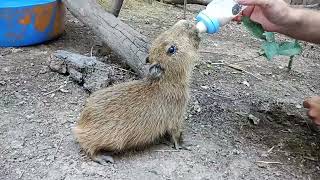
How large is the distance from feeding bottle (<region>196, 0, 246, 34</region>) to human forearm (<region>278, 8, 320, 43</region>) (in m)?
0.27

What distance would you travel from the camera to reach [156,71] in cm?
231

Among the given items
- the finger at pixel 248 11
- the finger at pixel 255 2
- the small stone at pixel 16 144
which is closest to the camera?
the finger at pixel 255 2

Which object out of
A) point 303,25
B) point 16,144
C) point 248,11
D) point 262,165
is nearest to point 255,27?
point 248,11

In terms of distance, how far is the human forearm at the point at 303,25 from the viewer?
7.55 ft

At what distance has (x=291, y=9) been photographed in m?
2.28

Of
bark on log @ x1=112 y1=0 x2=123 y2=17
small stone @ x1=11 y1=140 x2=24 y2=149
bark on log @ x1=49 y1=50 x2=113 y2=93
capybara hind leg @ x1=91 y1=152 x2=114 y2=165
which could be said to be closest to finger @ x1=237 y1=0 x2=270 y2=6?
capybara hind leg @ x1=91 y1=152 x2=114 y2=165

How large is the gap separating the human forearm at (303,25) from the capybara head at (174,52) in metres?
0.44

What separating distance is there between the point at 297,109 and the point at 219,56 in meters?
0.97

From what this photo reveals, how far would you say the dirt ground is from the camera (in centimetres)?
224

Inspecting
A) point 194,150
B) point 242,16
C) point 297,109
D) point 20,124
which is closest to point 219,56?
point 297,109

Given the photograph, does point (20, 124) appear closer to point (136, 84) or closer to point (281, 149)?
point (136, 84)

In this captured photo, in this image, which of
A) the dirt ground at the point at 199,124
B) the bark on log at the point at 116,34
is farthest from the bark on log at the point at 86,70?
the bark on log at the point at 116,34

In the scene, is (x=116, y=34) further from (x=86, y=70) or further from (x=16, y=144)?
(x=16, y=144)

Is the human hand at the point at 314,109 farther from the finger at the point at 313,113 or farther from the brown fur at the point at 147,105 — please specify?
the brown fur at the point at 147,105
